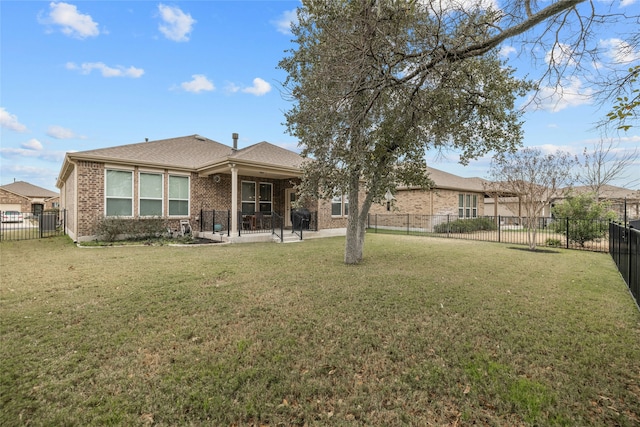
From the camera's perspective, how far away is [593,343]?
11.5 feet

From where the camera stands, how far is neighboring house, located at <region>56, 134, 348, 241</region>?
37.0ft

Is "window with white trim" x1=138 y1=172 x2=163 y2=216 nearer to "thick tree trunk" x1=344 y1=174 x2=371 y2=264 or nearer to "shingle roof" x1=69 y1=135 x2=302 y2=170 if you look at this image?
"shingle roof" x1=69 y1=135 x2=302 y2=170

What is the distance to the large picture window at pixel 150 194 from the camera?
40.7 ft

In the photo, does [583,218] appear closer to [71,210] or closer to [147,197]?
[147,197]

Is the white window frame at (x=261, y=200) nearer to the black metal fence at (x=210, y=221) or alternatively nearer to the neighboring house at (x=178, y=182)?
the neighboring house at (x=178, y=182)

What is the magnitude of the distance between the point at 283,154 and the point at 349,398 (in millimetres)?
14525

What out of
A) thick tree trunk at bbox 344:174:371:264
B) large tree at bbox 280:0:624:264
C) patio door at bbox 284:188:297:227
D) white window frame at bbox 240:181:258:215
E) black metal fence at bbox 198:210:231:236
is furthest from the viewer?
patio door at bbox 284:188:297:227

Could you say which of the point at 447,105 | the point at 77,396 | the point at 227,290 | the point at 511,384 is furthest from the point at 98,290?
the point at 447,105

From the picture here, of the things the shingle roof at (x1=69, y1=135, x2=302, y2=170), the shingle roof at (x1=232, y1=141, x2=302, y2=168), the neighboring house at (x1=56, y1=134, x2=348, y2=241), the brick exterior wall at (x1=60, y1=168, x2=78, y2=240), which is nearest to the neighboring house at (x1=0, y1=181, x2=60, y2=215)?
the brick exterior wall at (x1=60, y1=168, x2=78, y2=240)

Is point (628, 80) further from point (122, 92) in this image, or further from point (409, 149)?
point (122, 92)

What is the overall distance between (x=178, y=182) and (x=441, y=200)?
17.4m

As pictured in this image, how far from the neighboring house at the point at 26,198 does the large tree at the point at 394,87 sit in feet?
111

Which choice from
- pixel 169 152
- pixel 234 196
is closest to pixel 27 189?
pixel 169 152

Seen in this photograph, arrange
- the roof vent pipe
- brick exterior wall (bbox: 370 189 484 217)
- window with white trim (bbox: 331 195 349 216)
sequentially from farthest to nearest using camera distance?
brick exterior wall (bbox: 370 189 484 217), window with white trim (bbox: 331 195 349 216), the roof vent pipe
